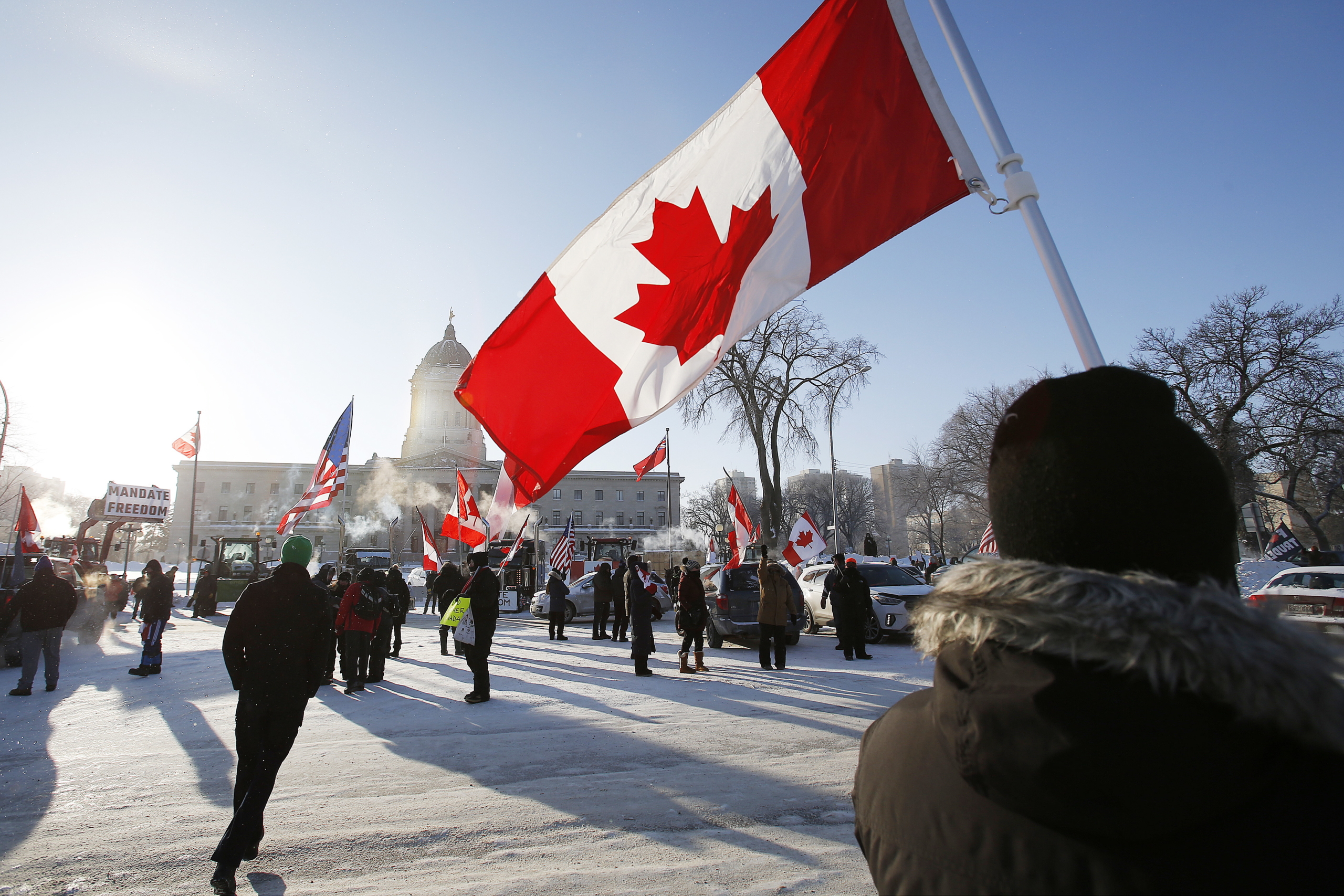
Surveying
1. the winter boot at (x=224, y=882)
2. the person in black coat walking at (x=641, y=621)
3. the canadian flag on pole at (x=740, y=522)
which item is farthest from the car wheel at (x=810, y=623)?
the winter boot at (x=224, y=882)

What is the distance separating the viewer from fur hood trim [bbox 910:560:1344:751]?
0.93 m

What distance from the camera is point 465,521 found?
2009 centimetres

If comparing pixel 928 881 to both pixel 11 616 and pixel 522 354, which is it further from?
pixel 11 616

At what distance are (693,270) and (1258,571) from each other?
29.2 m

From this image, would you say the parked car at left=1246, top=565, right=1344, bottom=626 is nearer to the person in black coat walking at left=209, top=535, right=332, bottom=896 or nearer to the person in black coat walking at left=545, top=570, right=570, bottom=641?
the person in black coat walking at left=545, top=570, right=570, bottom=641

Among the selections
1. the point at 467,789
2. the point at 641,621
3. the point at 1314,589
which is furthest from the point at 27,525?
the point at 1314,589

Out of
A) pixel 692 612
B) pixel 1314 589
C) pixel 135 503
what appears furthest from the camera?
pixel 135 503

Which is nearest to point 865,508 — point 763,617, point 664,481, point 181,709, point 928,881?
point 664,481

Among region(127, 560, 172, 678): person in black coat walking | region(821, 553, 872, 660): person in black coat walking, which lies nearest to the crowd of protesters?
region(821, 553, 872, 660): person in black coat walking

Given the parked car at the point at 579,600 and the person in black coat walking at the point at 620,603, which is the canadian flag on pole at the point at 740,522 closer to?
the parked car at the point at 579,600

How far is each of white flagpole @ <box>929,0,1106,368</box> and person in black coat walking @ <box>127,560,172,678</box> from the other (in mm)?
13265

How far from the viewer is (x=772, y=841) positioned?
455 cm

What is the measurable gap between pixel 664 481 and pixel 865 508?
28860 millimetres

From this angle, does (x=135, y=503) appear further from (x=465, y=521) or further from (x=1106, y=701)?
(x=1106, y=701)
